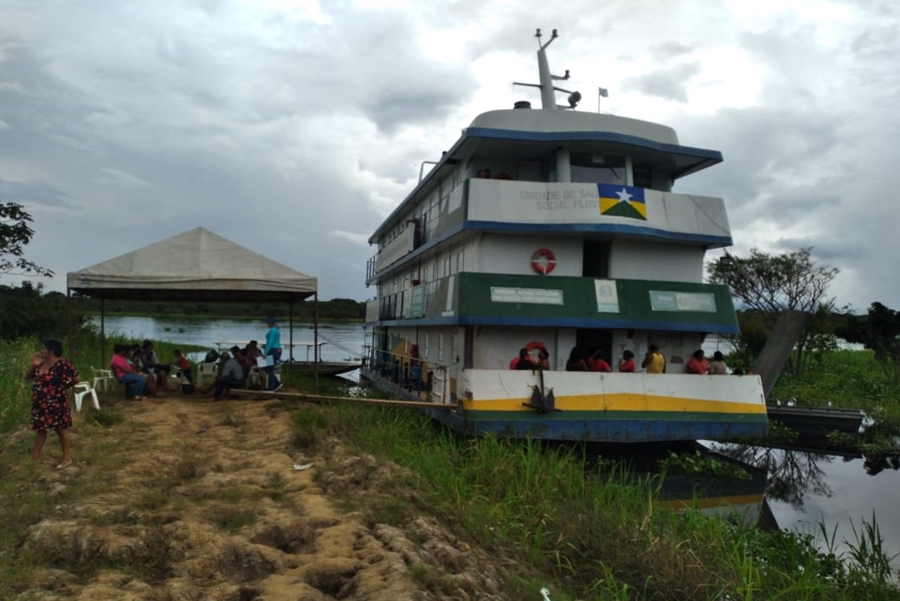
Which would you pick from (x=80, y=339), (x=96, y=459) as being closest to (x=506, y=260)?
(x=96, y=459)

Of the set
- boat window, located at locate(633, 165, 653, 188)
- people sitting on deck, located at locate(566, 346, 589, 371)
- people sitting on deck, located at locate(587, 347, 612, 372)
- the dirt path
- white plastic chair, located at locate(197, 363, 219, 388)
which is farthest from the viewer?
boat window, located at locate(633, 165, 653, 188)

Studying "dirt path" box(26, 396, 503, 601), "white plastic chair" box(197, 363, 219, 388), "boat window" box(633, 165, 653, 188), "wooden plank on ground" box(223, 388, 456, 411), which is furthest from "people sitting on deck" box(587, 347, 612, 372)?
"white plastic chair" box(197, 363, 219, 388)

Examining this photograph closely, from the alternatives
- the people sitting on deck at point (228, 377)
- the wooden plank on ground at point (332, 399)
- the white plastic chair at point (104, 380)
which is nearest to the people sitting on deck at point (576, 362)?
the wooden plank on ground at point (332, 399)

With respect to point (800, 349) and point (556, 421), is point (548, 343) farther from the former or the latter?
point (800, 349)

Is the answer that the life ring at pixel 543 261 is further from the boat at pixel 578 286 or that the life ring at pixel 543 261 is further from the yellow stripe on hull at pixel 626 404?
the yellow stripe on hull at pixel 626 404

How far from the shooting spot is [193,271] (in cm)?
1160

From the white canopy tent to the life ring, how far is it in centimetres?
403

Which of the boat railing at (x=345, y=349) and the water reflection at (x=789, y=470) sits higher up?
the boat railing at (x=345, y=349)

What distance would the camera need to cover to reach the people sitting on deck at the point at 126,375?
10793 mm

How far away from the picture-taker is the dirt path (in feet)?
13.5

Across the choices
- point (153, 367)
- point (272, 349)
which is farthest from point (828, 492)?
point (153, 367)

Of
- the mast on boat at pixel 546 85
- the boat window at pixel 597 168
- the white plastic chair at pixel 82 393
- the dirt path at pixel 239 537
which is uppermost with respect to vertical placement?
the mast on boat at pixel 546 85

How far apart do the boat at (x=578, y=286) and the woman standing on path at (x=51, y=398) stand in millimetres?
5528

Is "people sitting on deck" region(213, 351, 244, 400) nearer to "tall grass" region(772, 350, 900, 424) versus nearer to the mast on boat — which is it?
the mast on boat
